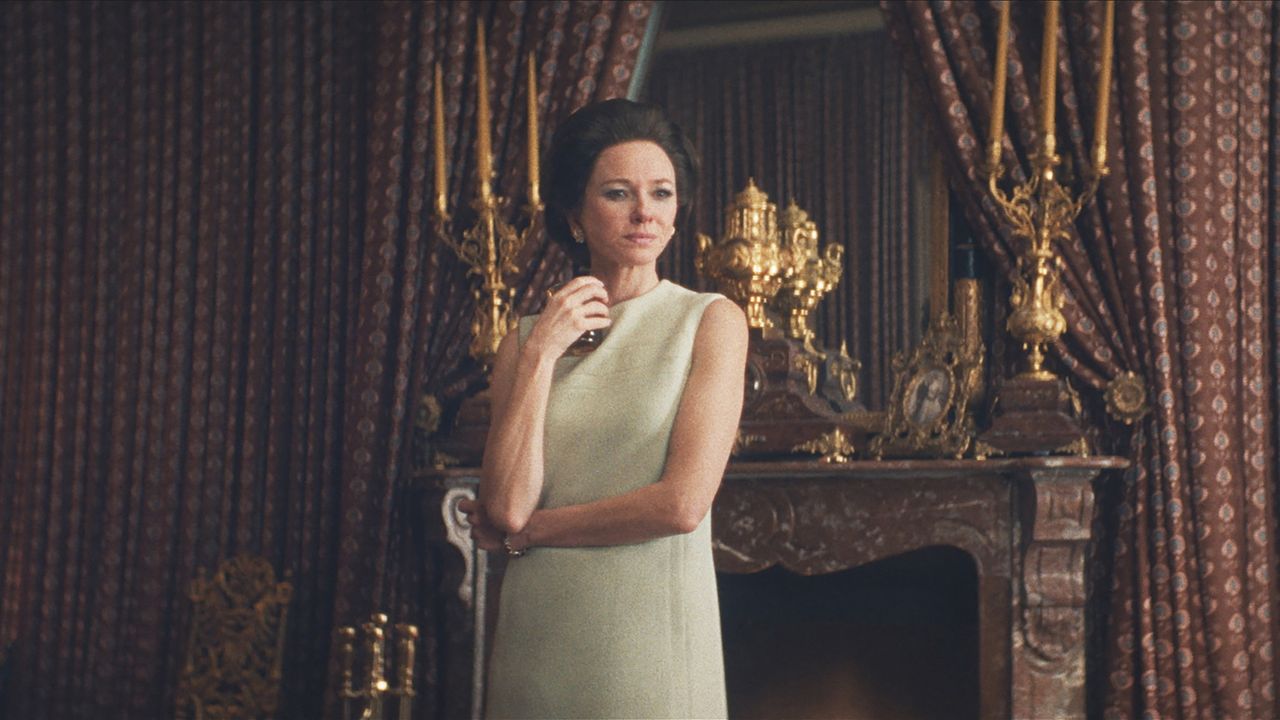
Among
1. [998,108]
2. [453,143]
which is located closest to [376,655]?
[453,143]

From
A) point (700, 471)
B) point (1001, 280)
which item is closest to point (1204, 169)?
point (1001, 280)

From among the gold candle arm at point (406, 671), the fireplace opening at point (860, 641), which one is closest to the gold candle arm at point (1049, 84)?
the fireplace opening at point (860, 641)

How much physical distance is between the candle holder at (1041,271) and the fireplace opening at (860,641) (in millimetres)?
472

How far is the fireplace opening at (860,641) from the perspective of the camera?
3.99m

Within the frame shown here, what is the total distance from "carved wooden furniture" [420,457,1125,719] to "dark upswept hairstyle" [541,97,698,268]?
2.03 metres

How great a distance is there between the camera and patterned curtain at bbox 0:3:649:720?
446cm

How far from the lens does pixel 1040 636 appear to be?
358cm

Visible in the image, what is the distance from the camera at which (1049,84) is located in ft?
12.2

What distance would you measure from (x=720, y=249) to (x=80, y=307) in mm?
2461

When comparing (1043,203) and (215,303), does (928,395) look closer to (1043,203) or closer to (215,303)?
(1043,203)

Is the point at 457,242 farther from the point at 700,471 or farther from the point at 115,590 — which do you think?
the point at 700,471

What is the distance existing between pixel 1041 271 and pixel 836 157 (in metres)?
0.76

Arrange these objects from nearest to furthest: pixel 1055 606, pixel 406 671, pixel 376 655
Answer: pixel 406 671
pixel 376 655
pixel 1055 606

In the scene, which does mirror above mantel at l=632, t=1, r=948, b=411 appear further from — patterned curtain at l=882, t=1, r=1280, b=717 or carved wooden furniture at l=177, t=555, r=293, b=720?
carved wooden furniture at l=177, t=555, r=293, b=720
